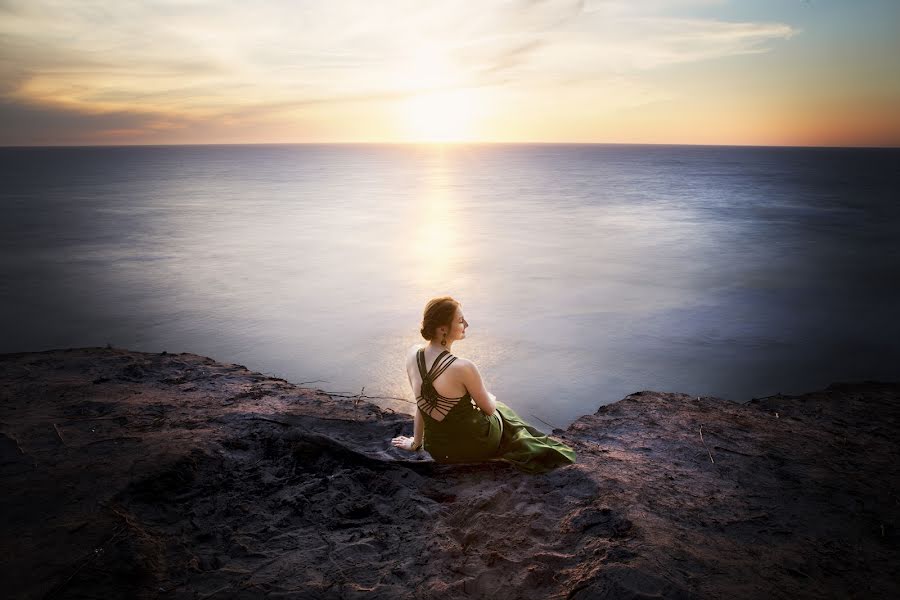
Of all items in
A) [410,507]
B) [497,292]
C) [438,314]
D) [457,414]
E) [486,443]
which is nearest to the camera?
[410,507]

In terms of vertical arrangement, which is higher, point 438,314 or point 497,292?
point 438,314

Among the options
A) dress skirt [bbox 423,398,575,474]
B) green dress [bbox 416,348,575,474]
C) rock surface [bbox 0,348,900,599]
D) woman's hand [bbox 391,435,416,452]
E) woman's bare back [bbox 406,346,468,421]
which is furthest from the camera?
woman's hand [bbox 391,435,416,452]

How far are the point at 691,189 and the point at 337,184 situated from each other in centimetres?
3258

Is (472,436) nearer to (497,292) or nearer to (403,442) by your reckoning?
(403,442)

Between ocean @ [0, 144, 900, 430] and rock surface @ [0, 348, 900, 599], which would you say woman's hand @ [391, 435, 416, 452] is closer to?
rock surface @ [0, 348, 900, 599]

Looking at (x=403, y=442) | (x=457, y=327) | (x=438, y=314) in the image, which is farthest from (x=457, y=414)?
(x=403, y=442)

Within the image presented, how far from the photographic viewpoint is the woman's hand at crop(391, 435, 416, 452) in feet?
16.6

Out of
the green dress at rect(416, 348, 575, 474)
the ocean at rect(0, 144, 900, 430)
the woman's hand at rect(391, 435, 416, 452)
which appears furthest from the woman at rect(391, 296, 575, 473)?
the ocean at rect(0, 144, 900, 430)

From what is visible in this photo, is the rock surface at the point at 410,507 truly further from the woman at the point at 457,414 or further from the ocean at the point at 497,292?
the ocean at the point at 497,292

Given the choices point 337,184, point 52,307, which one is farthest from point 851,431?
point 337,184

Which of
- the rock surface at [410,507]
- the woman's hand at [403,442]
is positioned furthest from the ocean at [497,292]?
the rock surface at [410,507]

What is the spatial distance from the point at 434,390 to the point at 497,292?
9618 mm

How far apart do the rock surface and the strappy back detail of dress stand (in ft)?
1.90

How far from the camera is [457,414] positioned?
4.38 m
